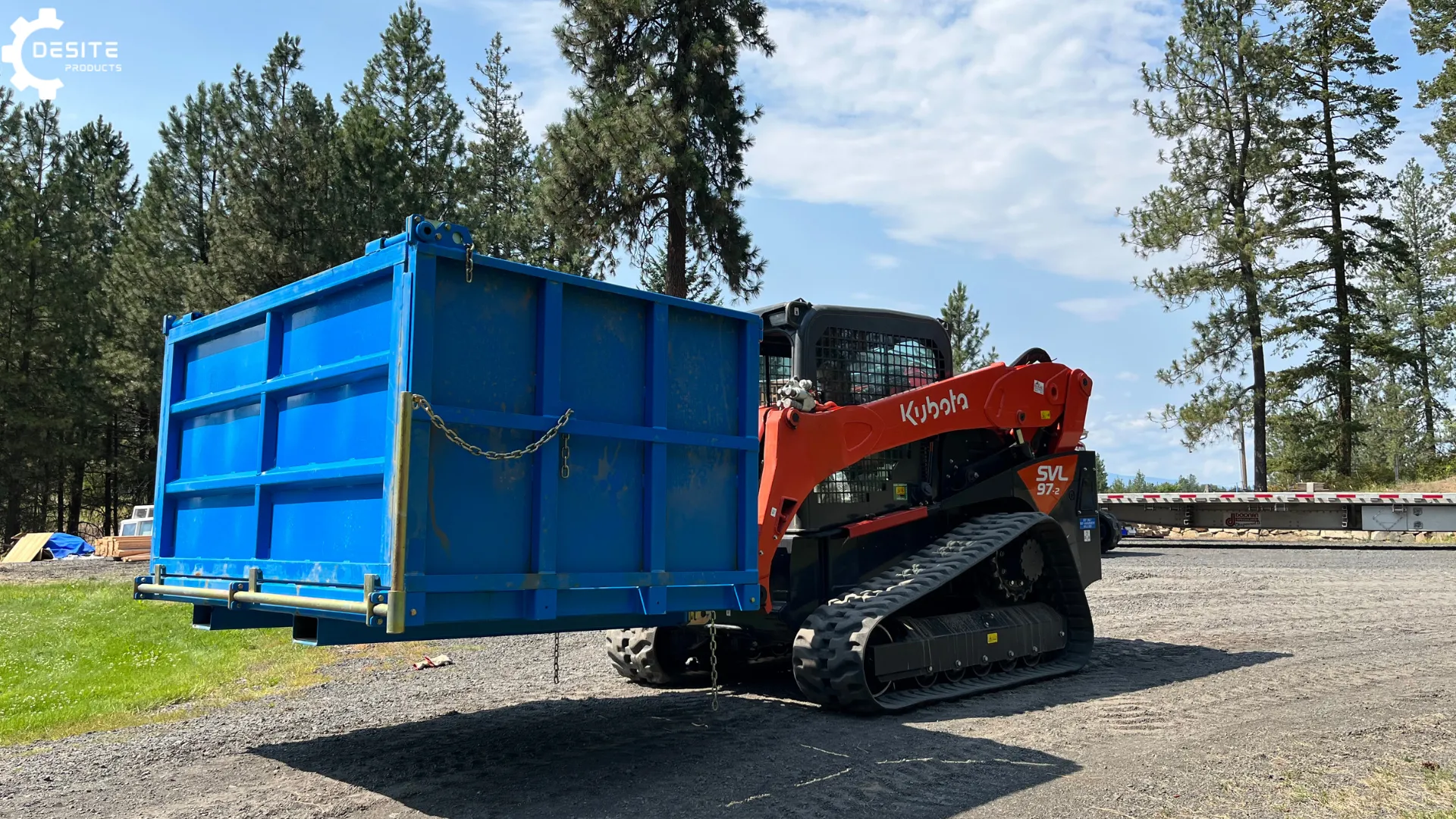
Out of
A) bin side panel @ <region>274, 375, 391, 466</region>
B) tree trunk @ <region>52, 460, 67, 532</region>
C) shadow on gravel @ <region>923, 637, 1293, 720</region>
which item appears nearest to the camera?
bin side panel @ <region>274, 375, 391, 466</region>

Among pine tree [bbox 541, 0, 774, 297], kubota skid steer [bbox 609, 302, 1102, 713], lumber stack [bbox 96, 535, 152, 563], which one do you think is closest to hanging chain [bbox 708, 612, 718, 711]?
kubota skid steer [bbox 609, 302, 1102, 713]

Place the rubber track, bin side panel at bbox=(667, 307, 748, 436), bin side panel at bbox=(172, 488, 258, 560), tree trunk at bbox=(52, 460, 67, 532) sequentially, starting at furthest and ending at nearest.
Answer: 1. tree trunk at bbox=(52, 460, 67, 532)
2. the rubber track
3. bin side panel at bbox=(667, 307, 748, 436)
4. bin side panel at bbox=(172, 488, 258, 560)

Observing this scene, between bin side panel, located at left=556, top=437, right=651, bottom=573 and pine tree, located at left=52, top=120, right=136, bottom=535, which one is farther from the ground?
pine tree, located at left=52, top=120, right=136, bottom=535

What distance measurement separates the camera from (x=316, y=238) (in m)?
28.0

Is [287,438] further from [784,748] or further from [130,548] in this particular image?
[130,548]

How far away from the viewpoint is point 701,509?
5738mm

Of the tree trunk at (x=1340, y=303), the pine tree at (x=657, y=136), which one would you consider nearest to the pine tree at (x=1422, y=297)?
the tree trunk at (x=1340, y=303)

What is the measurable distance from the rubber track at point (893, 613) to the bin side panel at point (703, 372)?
1683 mm

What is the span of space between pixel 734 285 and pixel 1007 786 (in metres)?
18.4

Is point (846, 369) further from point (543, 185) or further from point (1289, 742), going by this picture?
point (543, 185)

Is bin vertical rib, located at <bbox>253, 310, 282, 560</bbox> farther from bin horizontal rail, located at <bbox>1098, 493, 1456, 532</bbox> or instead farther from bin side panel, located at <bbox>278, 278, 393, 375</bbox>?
bin horizontal rail, located at <bbox>1098, 493, 1456, 532</bbox>

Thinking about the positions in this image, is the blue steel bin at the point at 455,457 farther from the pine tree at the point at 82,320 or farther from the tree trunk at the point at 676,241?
the pine tree at the point at 82,320

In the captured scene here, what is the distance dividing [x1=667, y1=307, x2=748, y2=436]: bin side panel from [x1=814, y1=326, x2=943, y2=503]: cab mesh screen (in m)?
1.85

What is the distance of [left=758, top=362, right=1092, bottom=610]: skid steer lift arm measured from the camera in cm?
698
